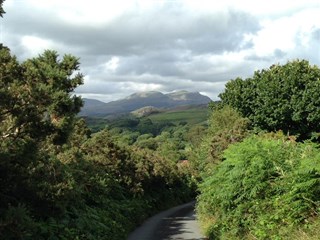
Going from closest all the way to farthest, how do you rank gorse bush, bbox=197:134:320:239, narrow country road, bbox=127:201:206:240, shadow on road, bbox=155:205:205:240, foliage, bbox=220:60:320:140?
1. gorse bush, bbox=197:134:320:239
2. shadow on road, bbox=155:205:205:240
3. narrow country road, bbox=127:201:206:240
4. foliage, bbox=220:60:320:140

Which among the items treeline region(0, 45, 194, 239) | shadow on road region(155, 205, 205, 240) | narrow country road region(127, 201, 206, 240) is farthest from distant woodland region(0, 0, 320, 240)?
shadow on road region(155, 205, 205, 240)

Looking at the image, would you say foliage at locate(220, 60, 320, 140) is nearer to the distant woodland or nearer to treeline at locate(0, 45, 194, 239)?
the distant woodland

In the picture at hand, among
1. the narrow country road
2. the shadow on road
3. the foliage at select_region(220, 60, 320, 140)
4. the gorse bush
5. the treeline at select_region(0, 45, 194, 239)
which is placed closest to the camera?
the treeline at select_region(0, 45, 194, 239)

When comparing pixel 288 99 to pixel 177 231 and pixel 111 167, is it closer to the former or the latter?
pixel 177 231

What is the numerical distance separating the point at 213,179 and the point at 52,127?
10722mm

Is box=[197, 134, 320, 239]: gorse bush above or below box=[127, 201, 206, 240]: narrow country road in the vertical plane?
above

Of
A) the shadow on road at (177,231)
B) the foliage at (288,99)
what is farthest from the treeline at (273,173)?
the shadow on road at (177,231)

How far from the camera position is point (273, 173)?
16750 mm

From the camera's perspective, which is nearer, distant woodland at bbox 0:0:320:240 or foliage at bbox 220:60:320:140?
distant woodland at bbox 0:0:320:240

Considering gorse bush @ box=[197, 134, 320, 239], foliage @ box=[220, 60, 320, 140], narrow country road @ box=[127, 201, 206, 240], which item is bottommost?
narrow country road @ box=[127, 201, 206, 240]

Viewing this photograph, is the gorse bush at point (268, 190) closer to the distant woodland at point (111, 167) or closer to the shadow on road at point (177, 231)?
the distant woodland at point (111, 167)

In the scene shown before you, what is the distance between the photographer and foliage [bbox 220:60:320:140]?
109 feet

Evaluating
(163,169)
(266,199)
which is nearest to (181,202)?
(163,169)

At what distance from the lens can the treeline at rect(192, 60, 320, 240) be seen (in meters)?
14.1
